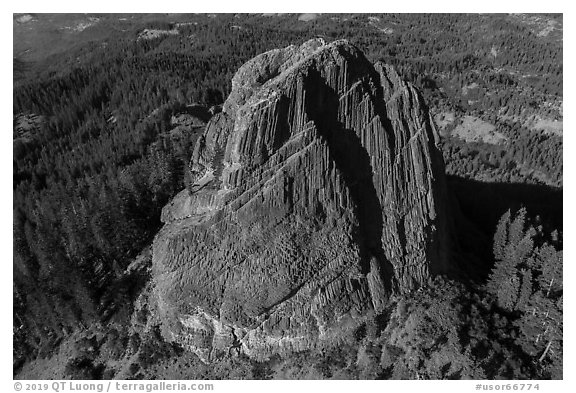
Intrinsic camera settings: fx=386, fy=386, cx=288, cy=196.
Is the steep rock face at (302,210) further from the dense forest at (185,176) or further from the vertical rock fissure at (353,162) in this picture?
the dense forest at (185,176)

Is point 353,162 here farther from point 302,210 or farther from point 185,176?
point 185,176

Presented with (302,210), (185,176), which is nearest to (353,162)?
(302,210)

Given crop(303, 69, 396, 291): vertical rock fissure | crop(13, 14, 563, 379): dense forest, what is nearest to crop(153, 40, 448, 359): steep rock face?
crop(303, 69, 396, 291): vertical rock fissure

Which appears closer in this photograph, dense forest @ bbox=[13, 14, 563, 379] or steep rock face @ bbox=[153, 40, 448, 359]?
steep rock face @ bbox=[153, 40, 448, 359]

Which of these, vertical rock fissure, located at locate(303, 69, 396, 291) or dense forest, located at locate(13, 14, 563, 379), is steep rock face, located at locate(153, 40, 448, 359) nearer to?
vertical rock fissure, located at locate(303, 69, 396, 291)

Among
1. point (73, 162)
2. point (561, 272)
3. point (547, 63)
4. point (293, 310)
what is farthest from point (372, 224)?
point (547, 63)

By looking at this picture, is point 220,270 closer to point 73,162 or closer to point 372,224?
point 372,224
